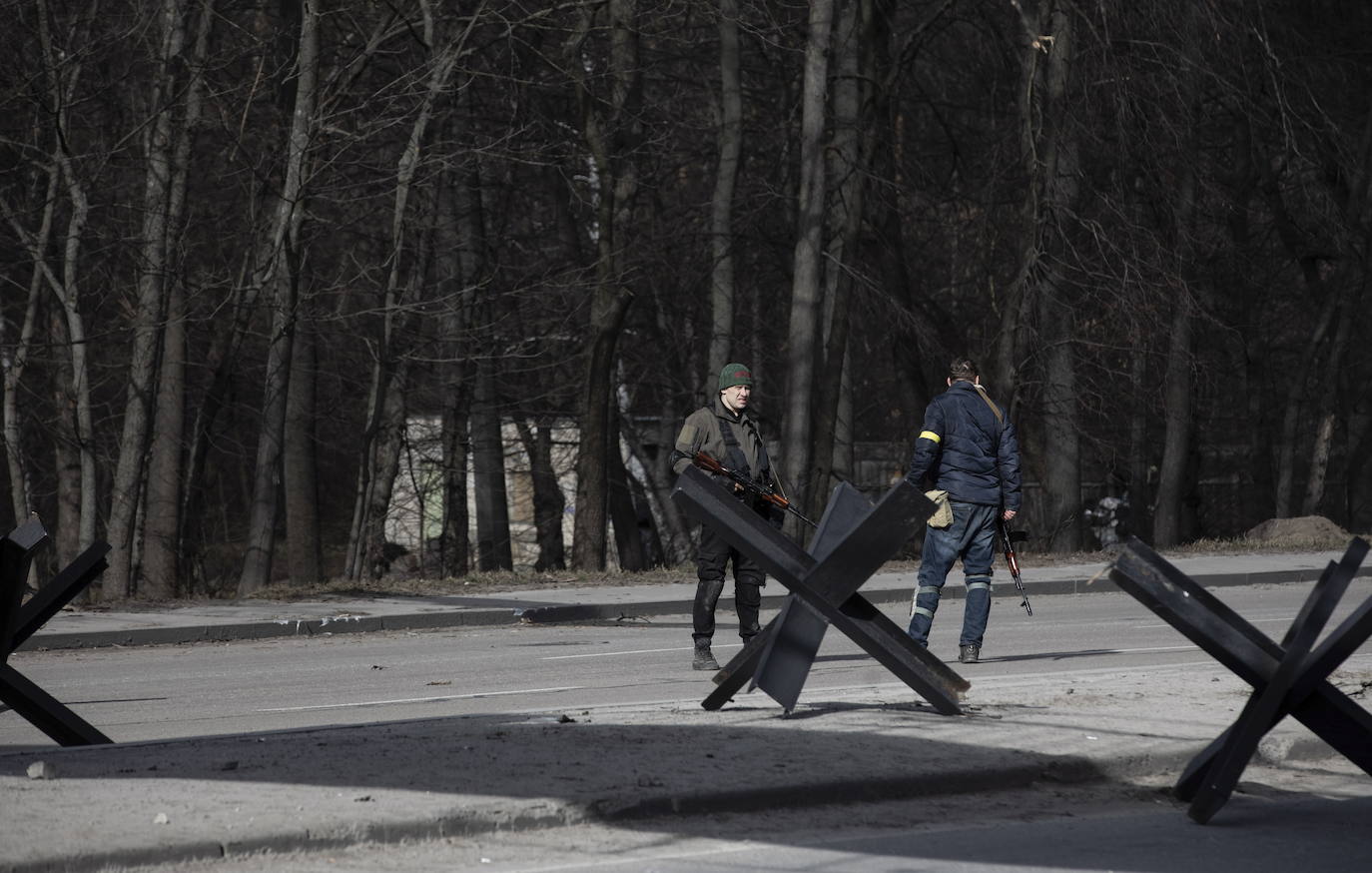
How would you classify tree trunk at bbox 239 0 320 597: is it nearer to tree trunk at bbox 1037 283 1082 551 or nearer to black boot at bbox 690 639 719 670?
tree trunk at bbox 1037 283 1082 551

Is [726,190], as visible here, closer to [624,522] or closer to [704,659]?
[624,522]

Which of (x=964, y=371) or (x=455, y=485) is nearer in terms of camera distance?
(x=964, y=371)

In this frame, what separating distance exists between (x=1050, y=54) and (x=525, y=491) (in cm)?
1995

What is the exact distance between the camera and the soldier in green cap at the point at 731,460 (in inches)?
423

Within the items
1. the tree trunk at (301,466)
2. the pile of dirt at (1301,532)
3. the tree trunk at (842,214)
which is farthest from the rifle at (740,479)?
the tree trunk at (301,466)

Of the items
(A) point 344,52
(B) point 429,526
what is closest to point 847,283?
(A) point 344,52

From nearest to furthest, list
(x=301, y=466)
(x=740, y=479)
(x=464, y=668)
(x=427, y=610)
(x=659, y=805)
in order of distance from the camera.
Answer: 1. (x=659, y=805)
2. (x=740, y=479)
3. (x=464, y=668)
4. (x=427, y=610)
5. (x=301, y=466)

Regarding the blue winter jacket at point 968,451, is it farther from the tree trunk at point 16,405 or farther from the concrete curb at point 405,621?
the tree trunk at point 16,405

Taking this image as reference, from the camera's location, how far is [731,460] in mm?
10828

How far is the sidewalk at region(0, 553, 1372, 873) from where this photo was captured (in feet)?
19.2

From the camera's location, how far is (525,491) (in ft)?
135

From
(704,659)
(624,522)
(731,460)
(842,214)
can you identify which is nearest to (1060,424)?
(842,214)

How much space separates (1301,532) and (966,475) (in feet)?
51.6

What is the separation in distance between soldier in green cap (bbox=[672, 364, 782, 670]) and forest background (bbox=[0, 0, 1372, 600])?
11881 millimetres
